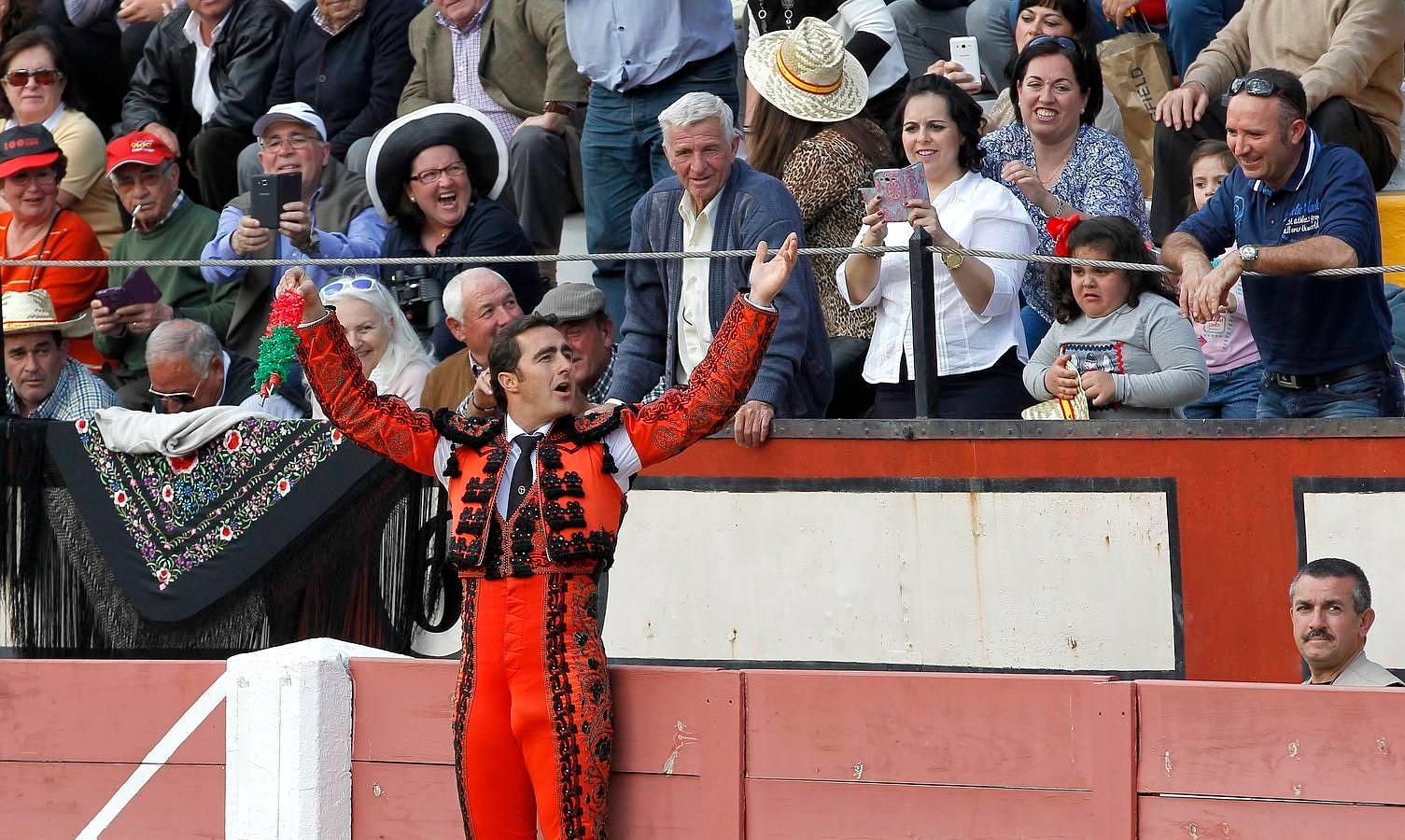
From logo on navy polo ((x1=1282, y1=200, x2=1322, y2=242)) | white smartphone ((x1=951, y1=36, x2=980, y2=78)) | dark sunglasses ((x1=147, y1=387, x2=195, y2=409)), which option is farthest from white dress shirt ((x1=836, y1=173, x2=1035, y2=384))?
dark sunglasses ((x1=147, y1=387, x2=195, y2=409))

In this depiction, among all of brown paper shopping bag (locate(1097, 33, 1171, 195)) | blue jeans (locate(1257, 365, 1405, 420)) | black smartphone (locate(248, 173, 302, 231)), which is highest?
brown paper shopping bag (locate(1097, 33, 1171, 195))

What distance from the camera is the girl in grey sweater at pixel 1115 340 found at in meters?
5.52

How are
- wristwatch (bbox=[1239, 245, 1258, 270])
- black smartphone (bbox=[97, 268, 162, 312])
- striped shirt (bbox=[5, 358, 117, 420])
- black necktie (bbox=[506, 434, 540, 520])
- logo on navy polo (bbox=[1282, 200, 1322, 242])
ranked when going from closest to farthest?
black necktie (bbox=[506, 434, 540, 520]) → wristwatch (bbox=[1239, 245, 1258, 270]) → logo on navy polo (bbox=[1282, 200, 1322, 242]) → striped shirt (bbox=[5, 358, 117, 420]) → black smartphone (bbox=[97, 268, 162, 312])

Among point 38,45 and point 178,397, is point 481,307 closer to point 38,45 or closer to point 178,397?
point 178,397

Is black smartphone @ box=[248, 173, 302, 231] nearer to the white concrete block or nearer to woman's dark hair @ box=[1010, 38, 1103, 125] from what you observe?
the white concrete block

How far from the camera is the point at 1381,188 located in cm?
753

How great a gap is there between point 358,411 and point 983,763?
1656 millimetres

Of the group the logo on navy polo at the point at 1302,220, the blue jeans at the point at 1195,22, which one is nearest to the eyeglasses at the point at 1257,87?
the logo on navy polo at the point at 1302,220

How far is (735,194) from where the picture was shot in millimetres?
5949

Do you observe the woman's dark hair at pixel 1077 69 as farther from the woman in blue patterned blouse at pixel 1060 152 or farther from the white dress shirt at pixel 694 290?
the white dress shirt at pixel 694 290

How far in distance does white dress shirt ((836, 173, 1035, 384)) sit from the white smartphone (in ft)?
4.97

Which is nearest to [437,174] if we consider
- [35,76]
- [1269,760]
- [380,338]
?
[380,338]

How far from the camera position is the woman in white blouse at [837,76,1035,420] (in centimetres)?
588

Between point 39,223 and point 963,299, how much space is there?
4.14 metres
